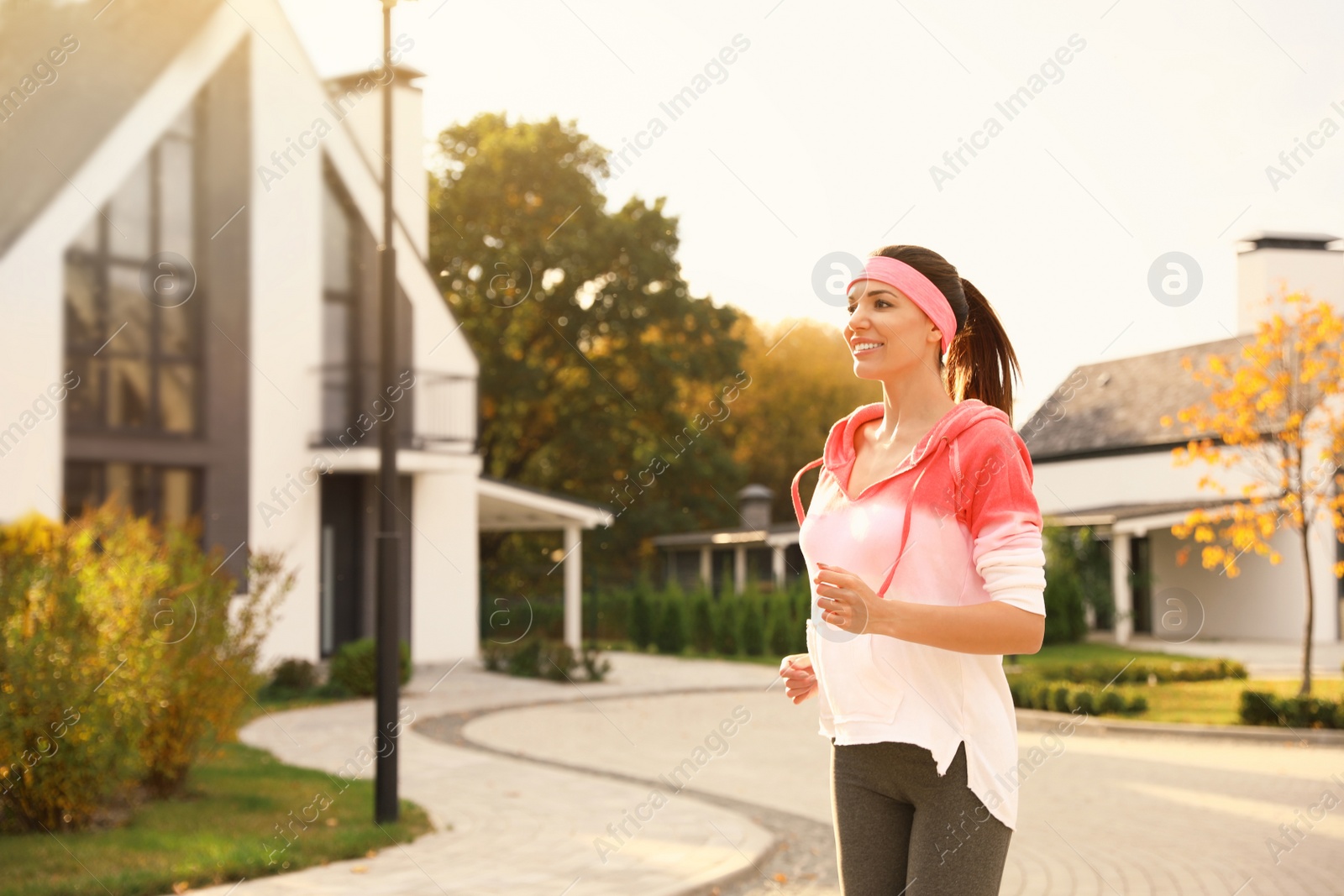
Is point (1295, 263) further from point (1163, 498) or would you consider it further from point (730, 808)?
point (730, 808)

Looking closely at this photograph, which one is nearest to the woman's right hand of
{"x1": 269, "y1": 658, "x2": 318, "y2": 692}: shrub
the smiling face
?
the smiling face

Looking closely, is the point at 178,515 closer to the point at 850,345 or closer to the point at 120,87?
the point at 120,87

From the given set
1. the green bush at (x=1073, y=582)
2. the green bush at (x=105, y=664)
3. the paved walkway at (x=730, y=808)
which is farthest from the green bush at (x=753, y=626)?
the green bush at (x=105, y=664)

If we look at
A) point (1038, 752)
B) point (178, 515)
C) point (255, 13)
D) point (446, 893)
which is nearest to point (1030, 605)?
point (446, 893)

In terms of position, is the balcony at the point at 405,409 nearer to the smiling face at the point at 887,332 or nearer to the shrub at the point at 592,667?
the shrub at the point at 592,667

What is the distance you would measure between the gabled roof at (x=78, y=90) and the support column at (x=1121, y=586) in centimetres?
2133

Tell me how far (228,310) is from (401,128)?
18.1 ft

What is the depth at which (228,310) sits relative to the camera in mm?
18750

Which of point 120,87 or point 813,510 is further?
point 120,87

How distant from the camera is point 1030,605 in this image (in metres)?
2.24

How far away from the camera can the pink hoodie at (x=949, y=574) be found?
2.28 meters

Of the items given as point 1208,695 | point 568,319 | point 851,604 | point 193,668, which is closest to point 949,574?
point 851,604

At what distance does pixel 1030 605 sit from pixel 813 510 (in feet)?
2.00

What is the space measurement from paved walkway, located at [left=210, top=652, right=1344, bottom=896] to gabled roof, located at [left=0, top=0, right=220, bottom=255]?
873 cm
